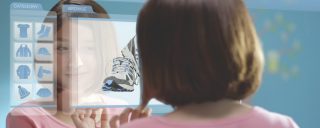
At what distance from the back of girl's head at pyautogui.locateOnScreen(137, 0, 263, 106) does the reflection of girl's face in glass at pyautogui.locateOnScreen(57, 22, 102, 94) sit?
0.47m

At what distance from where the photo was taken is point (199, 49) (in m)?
0.53

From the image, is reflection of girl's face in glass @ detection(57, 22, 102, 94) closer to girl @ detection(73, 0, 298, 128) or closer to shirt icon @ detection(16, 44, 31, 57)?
shirt icon @ detection(16, 44, 31, 57)

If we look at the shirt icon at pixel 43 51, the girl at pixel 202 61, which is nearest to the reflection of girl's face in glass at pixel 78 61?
the shirt icon at pixel 43 51

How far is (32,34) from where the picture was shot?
0.99 m

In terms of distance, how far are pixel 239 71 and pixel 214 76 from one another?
3 cm

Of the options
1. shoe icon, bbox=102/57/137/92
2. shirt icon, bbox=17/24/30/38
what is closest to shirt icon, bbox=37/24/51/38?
shirt icon, bbox=17/24/30/38

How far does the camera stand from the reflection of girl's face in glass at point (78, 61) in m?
1.00

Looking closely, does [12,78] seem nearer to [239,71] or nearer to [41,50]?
[41,50]

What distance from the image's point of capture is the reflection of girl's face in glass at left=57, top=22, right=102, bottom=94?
39.5 inches

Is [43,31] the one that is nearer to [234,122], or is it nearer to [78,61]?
[78,61]

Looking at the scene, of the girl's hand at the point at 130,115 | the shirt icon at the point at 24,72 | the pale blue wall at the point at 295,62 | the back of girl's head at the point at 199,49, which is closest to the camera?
the back of girl's head at the point at 199,49

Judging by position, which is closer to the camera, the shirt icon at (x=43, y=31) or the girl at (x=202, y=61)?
the girl at (x=202, y=61)

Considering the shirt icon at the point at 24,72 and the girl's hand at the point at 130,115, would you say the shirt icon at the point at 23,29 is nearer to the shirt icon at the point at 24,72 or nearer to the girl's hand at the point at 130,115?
the shirt icon at the point at 24,72

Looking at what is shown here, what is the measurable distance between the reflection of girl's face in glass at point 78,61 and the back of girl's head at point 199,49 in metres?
0.47
